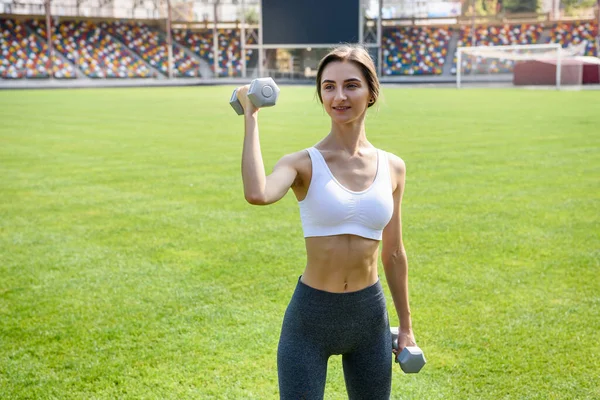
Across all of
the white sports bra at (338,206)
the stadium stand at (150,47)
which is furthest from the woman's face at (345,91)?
the stadium stand at (150,47)

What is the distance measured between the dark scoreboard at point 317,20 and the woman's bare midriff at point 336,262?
51208 mm

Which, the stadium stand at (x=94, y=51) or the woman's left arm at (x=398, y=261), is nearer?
the woman's left arm at (x=398, y=261)

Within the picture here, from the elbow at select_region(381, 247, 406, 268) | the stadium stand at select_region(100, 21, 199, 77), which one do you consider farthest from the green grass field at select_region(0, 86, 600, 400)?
the stadium stand at select_region(100, 21, 199, 77)

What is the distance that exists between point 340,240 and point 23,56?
55265 mm

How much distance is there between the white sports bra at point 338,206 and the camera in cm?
248

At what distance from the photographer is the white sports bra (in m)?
2.48

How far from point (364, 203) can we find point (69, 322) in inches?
131

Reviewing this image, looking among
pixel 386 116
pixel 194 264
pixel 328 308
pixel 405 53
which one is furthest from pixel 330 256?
pixel 405 53

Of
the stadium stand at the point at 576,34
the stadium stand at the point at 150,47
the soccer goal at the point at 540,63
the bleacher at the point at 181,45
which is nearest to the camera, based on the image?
the soccer goal at the point at 540,63

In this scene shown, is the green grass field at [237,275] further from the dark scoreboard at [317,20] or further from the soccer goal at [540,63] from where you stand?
the dark scoreboard at [317,20]

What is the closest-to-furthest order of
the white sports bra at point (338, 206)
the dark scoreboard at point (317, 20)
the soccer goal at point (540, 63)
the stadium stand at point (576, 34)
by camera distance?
the white sports bra at point (338, 206) → the soccer goal at point (540, 63) → the dark scoreboard at point (317, 20) → the stadium stand at point (576, 34)

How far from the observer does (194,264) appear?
21.4 feet

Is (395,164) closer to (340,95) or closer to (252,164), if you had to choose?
(340,95)

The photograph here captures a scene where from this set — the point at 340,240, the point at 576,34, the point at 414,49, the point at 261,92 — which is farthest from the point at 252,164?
the point at 576,34
